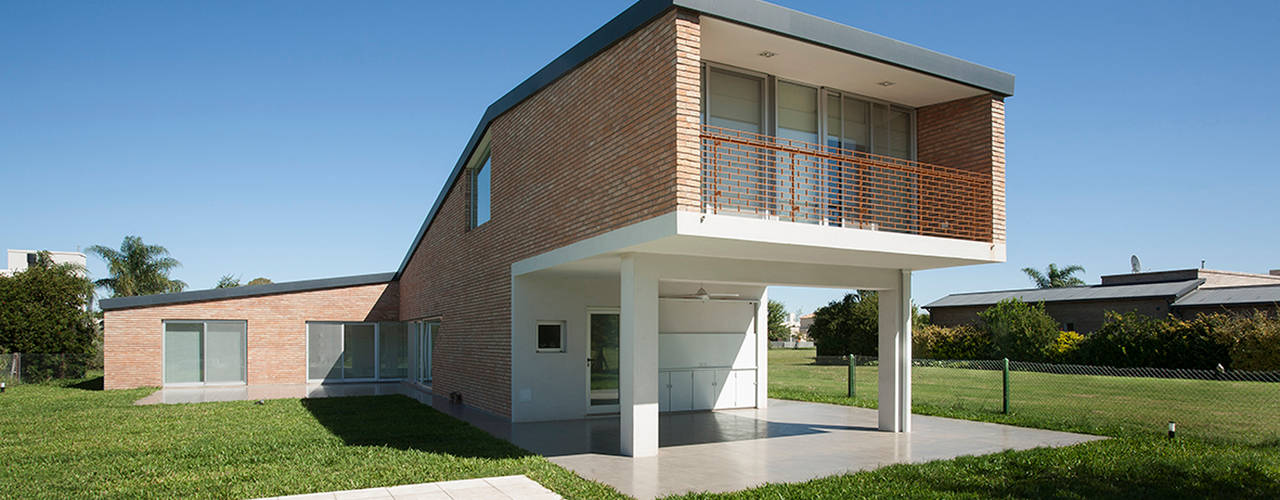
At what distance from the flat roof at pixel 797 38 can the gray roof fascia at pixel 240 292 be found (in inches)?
628

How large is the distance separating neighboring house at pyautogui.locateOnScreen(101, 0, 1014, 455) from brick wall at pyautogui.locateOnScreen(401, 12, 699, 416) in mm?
41

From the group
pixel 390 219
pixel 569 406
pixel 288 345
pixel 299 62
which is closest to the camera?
pixel 569 406

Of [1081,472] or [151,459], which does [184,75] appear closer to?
[151,459]

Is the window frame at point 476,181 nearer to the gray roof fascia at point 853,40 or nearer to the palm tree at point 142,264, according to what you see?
the gray roof fascia at point 853,40

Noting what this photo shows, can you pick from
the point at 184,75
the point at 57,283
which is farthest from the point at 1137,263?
the point at 57,283

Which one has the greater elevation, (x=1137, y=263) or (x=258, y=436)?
(x=1137, y=263)

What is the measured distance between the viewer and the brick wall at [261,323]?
924 inches

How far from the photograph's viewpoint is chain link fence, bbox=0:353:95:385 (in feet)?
78.0

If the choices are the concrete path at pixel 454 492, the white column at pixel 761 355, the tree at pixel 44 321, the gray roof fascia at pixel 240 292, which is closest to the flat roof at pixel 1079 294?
the white column at pixel 761 355

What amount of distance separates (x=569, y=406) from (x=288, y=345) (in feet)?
48.2

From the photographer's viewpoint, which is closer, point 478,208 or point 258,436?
point 258,436

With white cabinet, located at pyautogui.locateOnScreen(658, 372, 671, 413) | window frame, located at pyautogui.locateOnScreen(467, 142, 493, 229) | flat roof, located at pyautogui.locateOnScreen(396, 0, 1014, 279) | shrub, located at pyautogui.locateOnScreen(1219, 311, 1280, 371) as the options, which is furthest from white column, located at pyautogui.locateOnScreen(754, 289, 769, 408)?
shrub, located at pyautogui.locateOnScreen(1219, 311, 1280, 371)

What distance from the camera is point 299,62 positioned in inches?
709

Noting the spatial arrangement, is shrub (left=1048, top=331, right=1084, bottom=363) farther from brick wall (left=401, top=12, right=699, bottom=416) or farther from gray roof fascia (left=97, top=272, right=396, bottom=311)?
gray roof fascia (left=97, top=272, right=396, bottom=311)
